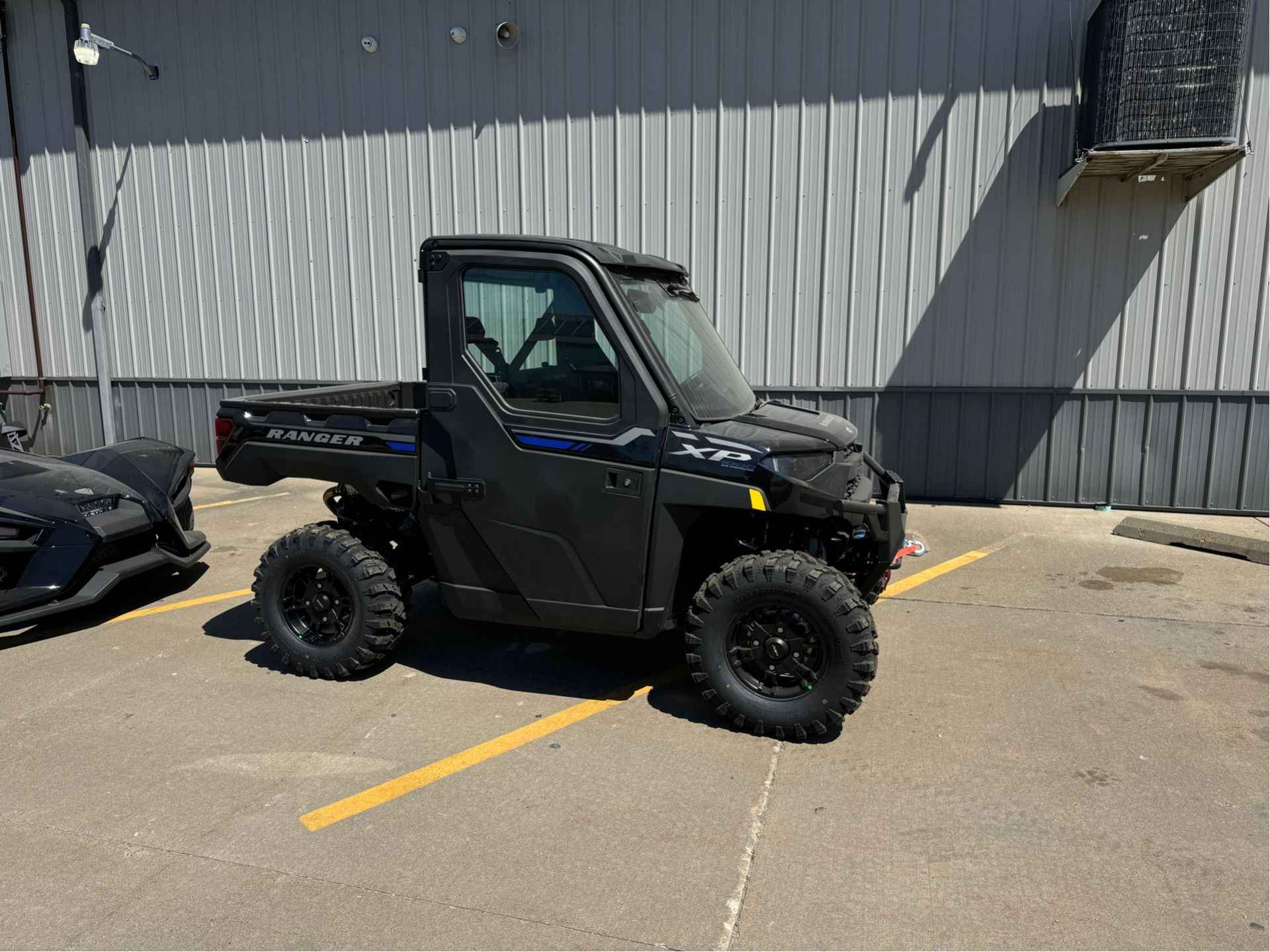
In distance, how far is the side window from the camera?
3961 mm

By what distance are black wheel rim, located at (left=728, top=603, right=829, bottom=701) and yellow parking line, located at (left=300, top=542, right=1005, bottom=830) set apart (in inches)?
28.8

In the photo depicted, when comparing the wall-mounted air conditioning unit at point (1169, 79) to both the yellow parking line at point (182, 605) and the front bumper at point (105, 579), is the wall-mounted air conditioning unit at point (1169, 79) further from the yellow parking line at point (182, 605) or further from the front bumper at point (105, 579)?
the front bumper at point (105, 579)

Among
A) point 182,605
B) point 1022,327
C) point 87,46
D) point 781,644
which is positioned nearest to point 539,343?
point 781,644

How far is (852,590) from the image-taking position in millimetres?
3799

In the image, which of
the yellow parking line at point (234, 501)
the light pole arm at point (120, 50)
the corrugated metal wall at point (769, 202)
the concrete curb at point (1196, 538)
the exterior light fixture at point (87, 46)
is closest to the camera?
the concrete curb at point (1196, 538)

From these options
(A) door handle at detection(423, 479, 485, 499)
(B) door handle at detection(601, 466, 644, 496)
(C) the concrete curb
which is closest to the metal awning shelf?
(C) the concrete curb

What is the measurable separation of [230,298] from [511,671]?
342 inches

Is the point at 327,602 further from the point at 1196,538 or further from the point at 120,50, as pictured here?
the point at 120,50

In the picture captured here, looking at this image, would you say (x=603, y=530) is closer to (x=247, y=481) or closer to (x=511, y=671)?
(x=511, y=671)

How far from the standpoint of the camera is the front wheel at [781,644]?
3.75m

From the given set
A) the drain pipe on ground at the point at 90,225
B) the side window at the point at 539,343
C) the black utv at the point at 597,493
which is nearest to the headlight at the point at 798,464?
the black utv at the point at 597,493

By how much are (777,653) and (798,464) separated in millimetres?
868

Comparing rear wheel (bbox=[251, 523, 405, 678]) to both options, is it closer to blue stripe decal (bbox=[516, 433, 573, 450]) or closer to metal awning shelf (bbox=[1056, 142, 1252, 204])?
blue stripe decal (bbox=[516, 433, 573, 450])

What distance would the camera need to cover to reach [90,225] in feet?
37.5
